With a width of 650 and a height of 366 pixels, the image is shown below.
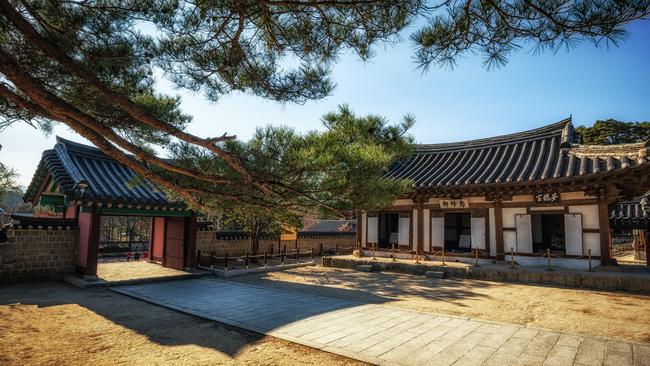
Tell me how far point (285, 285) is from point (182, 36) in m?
7.31

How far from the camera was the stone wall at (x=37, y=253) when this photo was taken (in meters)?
9.41

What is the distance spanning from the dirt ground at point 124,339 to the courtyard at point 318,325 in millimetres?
17

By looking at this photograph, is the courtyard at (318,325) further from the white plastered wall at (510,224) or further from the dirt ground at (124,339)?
the white plastered wall at (510,224)

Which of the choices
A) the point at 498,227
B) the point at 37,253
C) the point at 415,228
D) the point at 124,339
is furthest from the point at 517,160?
the point at 37,253

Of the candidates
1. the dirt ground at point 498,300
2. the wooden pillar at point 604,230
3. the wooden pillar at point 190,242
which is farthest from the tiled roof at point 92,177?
the wooden pillar at point 604,230

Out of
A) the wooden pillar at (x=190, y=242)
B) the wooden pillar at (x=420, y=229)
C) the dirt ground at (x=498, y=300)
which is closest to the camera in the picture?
the dirt ground at (x=498, y=300)

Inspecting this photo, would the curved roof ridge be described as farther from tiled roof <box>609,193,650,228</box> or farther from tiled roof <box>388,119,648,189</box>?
tiled roof <box>609,193,650,228</box>

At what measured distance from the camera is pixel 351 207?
6547 mm

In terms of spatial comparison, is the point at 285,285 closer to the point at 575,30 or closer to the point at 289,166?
the point at 289,166

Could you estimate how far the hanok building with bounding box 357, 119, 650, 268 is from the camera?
10445 millimetres

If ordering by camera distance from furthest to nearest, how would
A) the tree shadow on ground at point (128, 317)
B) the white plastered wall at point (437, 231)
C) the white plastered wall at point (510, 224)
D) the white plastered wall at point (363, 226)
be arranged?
the white plastered wall at point (363, 226)
the white plastered wall at point (437, 231)
the white plastered wall at point (510, 224)
the tree shadow on ground at point (128, 317)

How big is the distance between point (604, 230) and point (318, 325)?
9.79 m

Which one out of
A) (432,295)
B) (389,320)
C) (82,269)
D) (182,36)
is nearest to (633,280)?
(432,295)

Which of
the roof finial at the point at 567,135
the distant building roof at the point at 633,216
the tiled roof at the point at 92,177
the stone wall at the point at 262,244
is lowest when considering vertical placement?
the stone wall at the point at 262,244
